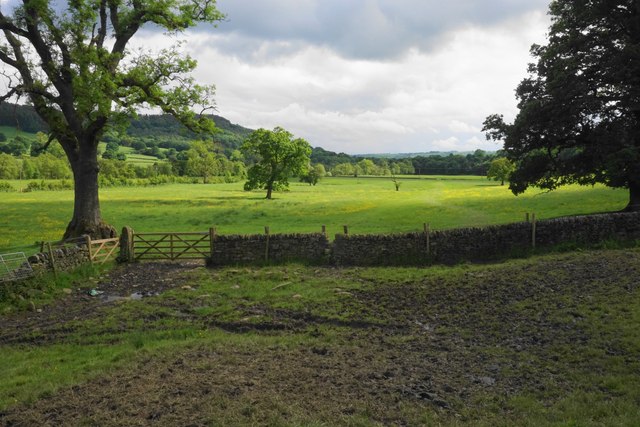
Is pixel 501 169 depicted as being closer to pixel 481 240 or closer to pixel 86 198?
pixel 481 240

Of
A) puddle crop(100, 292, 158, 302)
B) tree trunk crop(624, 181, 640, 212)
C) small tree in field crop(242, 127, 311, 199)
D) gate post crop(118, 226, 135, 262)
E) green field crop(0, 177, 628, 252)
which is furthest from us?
small tree in field crop(242, 127, 311, 199)

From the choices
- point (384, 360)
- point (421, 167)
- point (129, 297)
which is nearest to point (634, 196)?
point (384, 360)

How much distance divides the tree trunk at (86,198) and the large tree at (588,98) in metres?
23.4

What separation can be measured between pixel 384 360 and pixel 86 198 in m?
20.2

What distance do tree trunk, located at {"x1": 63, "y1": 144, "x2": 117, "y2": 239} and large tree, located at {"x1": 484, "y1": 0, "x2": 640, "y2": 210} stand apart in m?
23.4

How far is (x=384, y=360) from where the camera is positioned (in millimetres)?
9500

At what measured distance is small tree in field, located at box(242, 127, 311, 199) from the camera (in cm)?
5978

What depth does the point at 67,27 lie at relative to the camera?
2244cm

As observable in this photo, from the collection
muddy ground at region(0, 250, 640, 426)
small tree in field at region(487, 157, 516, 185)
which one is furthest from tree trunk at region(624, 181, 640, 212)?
small tree in field at region(487, 157, 516, 185)

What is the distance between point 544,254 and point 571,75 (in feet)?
38.4

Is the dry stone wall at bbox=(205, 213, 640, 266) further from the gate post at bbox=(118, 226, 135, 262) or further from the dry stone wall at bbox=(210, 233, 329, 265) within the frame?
the gate post at bbox=(118, 226, 135, 262)

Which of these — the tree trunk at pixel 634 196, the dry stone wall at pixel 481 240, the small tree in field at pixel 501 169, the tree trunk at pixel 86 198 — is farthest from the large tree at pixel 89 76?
the small tree in field at pixel 501 169

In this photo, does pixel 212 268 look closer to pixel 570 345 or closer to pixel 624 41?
pixel 570 345

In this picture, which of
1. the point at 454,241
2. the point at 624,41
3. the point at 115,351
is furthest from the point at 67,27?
the point at 624,41
